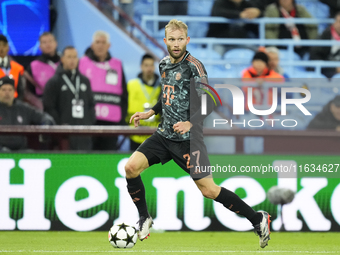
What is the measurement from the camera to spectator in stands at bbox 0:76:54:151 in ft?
21.5

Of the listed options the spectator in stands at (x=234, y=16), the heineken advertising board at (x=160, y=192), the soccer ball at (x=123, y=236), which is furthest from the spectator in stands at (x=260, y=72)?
the soccer ball at (x=123, y=236)

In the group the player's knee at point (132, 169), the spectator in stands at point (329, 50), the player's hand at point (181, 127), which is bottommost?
the player's knee at point (132, 169)

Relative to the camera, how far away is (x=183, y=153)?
4.73 meters

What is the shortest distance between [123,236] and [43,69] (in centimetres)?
360

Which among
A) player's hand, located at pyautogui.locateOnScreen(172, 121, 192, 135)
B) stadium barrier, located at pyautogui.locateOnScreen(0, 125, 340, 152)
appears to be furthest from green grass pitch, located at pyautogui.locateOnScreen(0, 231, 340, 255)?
player's hand, located at pyautogui.locateOnScreen(172, 121, 192, 135)

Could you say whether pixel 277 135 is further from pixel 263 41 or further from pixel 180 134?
pixel 263 41

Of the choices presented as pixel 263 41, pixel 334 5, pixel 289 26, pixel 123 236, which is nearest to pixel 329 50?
pixel 289 26

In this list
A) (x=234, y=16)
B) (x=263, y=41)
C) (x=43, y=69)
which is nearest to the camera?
(x=43, y=69)

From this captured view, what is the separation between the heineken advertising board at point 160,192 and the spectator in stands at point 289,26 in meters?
3.92

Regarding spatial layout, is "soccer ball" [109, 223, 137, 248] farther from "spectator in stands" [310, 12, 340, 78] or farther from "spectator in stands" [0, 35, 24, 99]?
"spectator in stands" [310, 12, 340, 78]

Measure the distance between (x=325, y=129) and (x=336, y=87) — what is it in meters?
1.48

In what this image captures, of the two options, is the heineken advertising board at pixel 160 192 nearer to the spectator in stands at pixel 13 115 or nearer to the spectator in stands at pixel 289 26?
the spectator in stands at pixel 13 115

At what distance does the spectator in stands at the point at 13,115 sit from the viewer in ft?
21.5

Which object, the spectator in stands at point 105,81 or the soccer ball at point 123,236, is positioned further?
the spectator in stands at point 105,81
